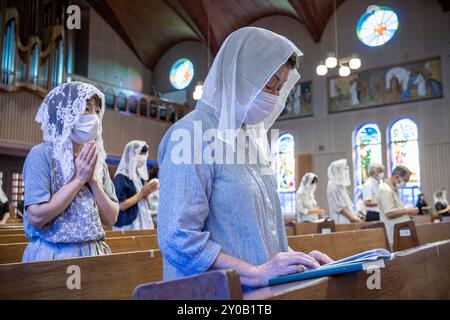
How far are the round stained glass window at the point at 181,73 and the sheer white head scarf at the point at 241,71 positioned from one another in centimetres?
1844

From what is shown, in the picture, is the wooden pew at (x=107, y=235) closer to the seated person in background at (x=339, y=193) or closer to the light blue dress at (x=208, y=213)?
the light blue dress at (x=208, y=213)

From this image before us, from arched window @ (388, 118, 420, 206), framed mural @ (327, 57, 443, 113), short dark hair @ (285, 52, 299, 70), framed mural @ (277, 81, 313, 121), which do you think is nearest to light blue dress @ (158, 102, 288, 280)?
short dark hair @ (285, 52, 299, 70)

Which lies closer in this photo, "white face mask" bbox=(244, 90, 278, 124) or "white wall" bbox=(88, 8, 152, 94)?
"white face mask" bbox=(244, 90, 278, 124)

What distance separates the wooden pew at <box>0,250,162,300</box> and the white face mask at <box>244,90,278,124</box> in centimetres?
93

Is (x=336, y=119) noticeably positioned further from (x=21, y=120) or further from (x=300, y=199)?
(x=21, y=120)

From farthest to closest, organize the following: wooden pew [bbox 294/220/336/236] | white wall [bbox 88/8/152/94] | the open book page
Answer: white wall [bbox 88/8/152/94], wooden pew [bbox 294/220/336/236], the open book page

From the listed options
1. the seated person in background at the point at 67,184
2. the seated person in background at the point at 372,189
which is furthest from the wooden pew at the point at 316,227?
the seated person in background at the point at 67,184

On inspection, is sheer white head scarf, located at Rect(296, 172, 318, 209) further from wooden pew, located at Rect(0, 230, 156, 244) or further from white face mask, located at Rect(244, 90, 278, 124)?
white face mask, located at Rect(244, 90, 278, 124)

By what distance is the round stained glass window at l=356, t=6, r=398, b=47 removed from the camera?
1591 centimetres

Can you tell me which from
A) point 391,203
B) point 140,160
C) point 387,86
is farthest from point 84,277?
point 387,86

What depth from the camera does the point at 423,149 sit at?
A: 49.1 feet

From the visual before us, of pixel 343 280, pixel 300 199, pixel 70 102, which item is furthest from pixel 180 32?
pixel 343 280

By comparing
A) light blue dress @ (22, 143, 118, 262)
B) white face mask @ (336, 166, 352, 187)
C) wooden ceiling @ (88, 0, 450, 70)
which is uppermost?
wooden ceiling @ (88, 0, 450, 70)
